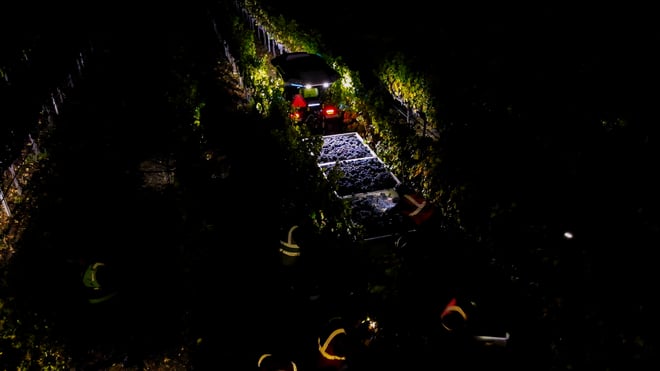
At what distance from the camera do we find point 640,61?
491 inches

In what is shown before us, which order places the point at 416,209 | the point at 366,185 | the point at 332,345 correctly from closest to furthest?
1. the point at 332,345
2. the point at 416,209
3. the point at 366,185

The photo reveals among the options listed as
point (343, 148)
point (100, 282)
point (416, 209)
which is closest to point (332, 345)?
point (416, 209)

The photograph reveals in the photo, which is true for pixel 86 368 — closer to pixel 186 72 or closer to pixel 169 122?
pixel 169 122

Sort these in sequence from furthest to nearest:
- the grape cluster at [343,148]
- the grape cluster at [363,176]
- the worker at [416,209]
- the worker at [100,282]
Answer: the grape cluster at [343,148]
the grape cluster at [363,176]
the worker at [416,209]
the worker at [100,282]

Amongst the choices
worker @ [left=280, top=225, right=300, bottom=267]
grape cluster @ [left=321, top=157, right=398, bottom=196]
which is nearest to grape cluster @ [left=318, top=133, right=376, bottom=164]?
grape cluster @ [left=321, top=157, right=398, bottom=196]

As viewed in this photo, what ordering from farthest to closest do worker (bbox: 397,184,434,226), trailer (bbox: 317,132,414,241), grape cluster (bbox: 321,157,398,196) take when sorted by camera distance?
grape cluster (bbox: 321,157,398,196) < trailer (bbox: 317,132,414,241) < worker (bbox: 397,184,434,226)

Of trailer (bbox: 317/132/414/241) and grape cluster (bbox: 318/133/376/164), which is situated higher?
grape cluster (bbox: 318/133/376/164)

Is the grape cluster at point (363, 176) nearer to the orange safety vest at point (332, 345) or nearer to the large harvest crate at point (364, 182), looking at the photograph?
the large harvest crate at point (364, 182)

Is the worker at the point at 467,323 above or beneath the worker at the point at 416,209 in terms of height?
beneath

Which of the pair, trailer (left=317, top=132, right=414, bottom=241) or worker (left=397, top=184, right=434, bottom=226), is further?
trailer (left=317, top=132, right=414, bottom=241)

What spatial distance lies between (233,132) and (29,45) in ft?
32.8

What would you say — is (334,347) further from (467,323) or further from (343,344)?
(467,323)

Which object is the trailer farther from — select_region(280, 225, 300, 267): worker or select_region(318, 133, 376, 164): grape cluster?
select_region(280, 225, 300, 267): worker

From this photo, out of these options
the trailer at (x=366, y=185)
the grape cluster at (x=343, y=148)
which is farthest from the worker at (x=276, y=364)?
the grape cluster at (x=343, y=148)
